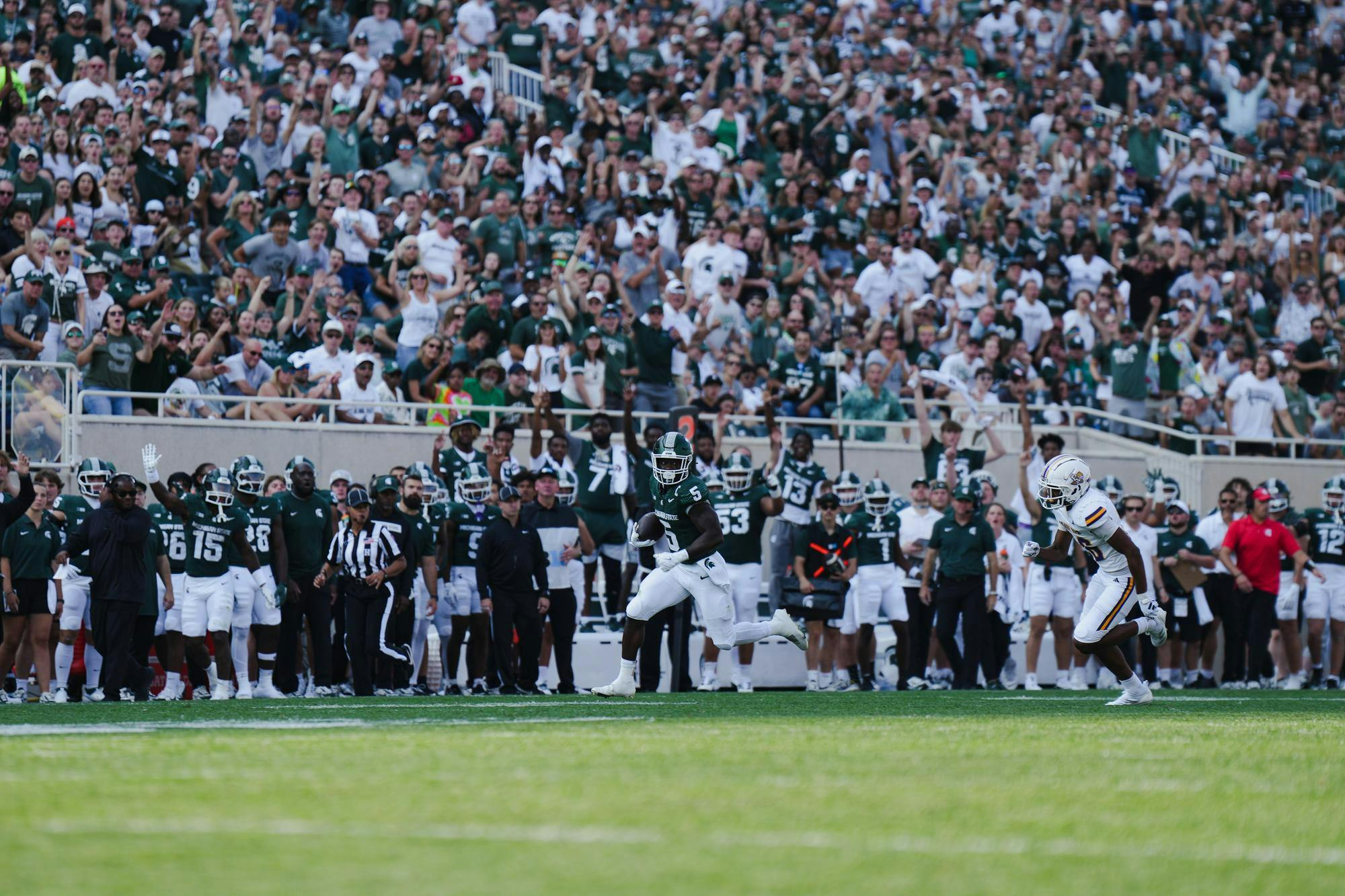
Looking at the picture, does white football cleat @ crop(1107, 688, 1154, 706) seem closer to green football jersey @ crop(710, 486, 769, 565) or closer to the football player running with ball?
the football player running with ball

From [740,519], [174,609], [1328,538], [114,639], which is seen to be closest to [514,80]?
[740,519]

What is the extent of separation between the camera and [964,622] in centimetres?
1702

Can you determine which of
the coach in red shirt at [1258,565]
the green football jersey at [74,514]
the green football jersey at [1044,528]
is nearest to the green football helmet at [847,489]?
the green football jersey at [1044,528]

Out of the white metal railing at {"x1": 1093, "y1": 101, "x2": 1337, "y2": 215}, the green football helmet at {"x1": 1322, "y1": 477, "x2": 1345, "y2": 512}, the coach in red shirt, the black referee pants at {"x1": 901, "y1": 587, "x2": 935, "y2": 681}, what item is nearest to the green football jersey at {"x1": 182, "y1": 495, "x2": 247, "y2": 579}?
the black referee pants at {"x1": 901, "y1": 587, "x2": 935, "y2": 681}

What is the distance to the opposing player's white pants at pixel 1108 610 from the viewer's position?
1230 cm

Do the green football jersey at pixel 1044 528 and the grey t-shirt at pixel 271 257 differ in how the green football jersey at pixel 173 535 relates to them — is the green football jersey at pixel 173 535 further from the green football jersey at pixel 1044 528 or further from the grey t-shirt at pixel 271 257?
the green football jersey at pixel 1044 528

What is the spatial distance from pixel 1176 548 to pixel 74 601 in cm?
993

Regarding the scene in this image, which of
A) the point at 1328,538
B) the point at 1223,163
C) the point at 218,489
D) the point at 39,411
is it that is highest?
the point at 1223,163

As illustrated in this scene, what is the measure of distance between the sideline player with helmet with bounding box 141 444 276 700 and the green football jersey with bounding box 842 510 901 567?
5.24 metres

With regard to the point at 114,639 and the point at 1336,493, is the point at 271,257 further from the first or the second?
the point at 1336,493

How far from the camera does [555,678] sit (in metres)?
16.6

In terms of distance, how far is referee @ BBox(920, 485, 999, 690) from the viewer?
16.9 meters

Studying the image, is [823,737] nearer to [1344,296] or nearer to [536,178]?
[536,178]

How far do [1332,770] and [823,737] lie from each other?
2.31 m
